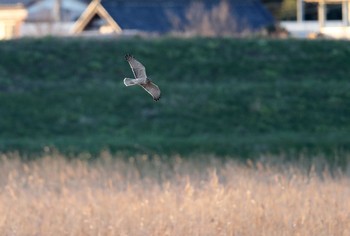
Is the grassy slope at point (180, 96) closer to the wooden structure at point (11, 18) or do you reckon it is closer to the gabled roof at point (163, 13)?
the gabled roof at point (163, 13)

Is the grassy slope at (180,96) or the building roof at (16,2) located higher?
the grassy slope at (180,96)

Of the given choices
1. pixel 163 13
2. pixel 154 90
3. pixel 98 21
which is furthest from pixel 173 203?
pixel 163 13

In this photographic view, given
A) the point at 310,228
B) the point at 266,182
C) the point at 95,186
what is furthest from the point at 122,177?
the point at 310,228

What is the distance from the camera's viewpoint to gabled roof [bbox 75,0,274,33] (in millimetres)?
19562

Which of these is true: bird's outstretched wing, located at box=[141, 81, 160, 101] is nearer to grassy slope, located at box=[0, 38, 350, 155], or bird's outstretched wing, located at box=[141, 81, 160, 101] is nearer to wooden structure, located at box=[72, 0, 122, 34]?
grassy slope, located at box=[0, 38, 350, 155]

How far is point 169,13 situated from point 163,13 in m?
0.22

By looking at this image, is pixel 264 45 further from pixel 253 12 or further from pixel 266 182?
pixel 266 182

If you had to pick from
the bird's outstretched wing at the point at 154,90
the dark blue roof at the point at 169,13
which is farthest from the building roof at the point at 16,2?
the bird's outstretched wing at the point at 154,90

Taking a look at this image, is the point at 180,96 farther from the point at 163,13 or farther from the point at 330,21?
the point at 330,21

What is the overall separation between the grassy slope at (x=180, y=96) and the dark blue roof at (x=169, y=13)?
88 cm

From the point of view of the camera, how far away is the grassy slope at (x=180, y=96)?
1605 cm

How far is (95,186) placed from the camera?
1041 centimetres

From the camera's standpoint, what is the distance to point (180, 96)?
1828 centimetres

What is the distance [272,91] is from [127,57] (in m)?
12.6
